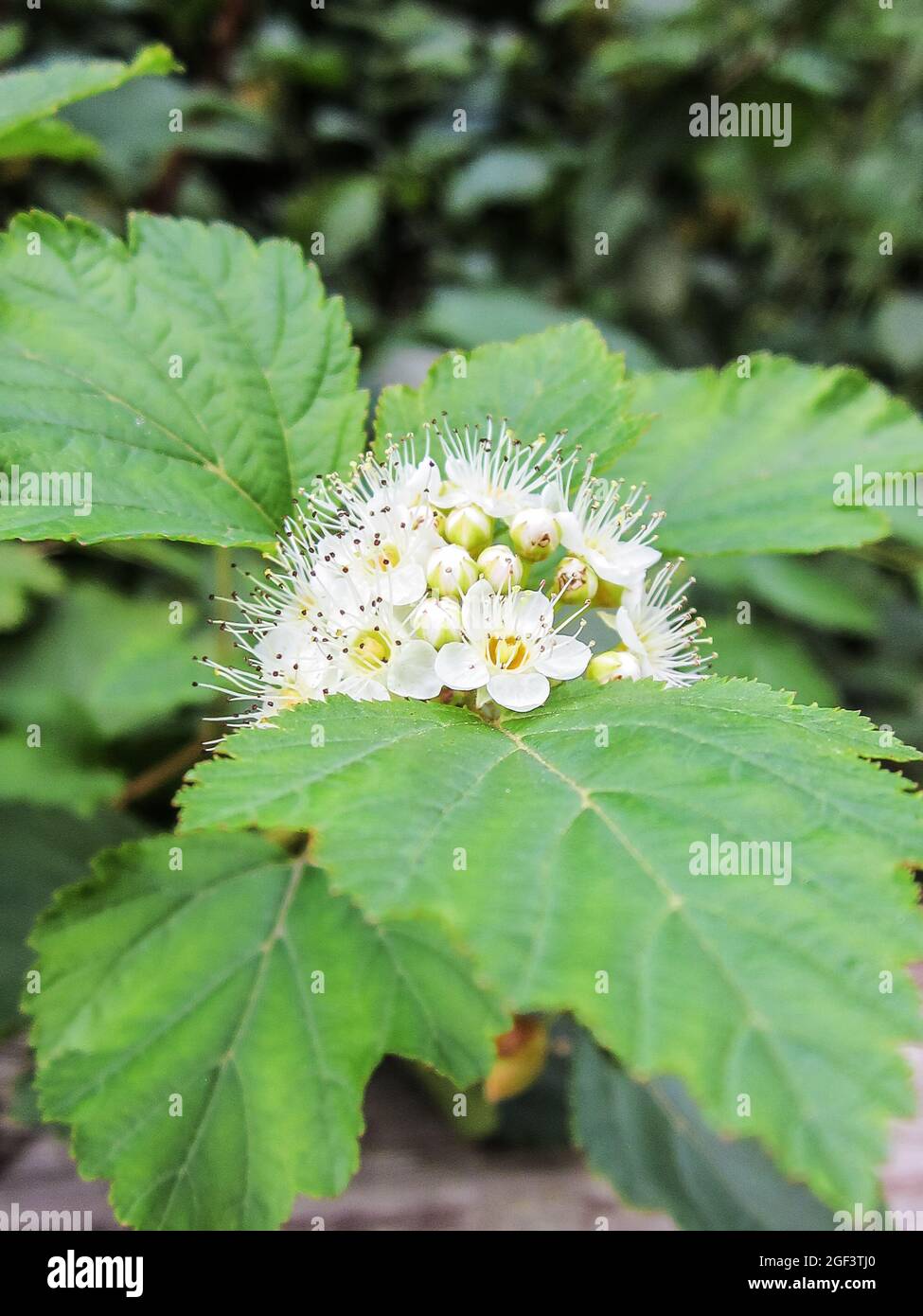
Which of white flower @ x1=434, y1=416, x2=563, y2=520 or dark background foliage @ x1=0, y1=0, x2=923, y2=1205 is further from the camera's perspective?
dark background foliage @ x1=0, y1=0, x2=923, y2=1205

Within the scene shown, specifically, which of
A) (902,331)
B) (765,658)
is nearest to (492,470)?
(765,658)

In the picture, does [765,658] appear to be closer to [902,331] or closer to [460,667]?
[902,331]

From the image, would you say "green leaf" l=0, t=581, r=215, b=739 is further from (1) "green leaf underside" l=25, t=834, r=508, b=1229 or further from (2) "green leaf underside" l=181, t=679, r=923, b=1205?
(2) "green leaf underside" l=181, t=679, r=923, b=1205

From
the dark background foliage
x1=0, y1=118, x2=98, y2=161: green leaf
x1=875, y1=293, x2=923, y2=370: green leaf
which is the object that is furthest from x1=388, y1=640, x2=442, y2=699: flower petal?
x1=875, y1=293, x2=923, y2=370: green leaf

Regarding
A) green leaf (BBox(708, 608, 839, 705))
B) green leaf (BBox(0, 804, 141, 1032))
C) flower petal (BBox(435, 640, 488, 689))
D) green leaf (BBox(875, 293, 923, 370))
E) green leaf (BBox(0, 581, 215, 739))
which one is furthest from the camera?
green leaf (BBox(875, 293, 923, 370))

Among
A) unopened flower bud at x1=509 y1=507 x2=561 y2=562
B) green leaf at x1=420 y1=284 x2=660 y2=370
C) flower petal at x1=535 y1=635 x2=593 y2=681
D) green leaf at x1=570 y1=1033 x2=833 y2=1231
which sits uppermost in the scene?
green leaf at x1=420 y1=284 x2=660 y2=370

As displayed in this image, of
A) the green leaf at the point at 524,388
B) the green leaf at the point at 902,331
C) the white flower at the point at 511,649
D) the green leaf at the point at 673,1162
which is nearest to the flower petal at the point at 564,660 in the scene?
the white flower at the point at 511,649

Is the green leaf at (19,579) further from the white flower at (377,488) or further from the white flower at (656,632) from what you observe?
the white flower at (656,632)
